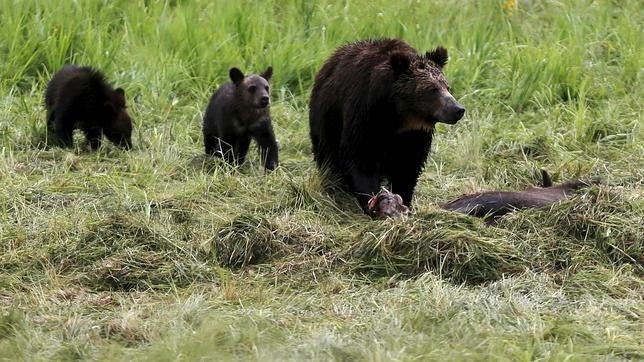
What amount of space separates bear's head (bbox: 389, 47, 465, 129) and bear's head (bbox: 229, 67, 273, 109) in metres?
2.01

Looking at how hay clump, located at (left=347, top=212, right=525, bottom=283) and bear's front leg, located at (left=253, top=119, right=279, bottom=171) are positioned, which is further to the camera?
bear's front leg, located at (left=253, top=119, right=279, bottom=171)

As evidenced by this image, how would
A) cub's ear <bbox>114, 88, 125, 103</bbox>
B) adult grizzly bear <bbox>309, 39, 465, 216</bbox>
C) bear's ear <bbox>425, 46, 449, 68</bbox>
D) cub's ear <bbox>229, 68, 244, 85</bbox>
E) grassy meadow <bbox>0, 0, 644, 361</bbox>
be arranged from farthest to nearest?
1. cub's ear <bbox>114, 88, 125, 103</bbox>
2. cub's ear <bbox>229, 68, 244, 85</bbox>
3. bear's ear <bbox>425, 46, 449, 68</bbox>
4. adult grizzly bear <bbox>309, 39, 465, 216</bbox>
5. grassy meadow <bbox>0, 0, 644, 361</bbox>

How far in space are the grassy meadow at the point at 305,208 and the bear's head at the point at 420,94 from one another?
2.34 feet

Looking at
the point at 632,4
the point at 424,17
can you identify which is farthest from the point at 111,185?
the point at 632,4

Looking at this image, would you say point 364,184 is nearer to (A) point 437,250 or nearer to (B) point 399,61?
(B) point 399,61

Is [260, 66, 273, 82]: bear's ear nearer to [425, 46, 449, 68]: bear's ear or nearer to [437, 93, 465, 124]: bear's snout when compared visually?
[425, 46, 449, 68]: bear's ear

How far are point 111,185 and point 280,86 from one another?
2771 millimetres

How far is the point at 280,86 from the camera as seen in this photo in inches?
436

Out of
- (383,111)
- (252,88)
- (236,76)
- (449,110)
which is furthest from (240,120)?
(449,110)

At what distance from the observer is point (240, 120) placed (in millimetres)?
9898

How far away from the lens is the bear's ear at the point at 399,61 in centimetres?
786

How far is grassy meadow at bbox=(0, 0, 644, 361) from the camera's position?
598 cm

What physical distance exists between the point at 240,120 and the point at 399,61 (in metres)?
2.29

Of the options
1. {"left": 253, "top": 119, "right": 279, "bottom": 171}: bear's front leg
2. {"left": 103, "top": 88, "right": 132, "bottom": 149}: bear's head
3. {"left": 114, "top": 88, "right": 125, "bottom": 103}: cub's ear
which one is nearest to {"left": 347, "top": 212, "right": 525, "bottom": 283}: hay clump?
{"left": 253, "top": 119, "right": 279, "bottom": 171}: bear's front leg
